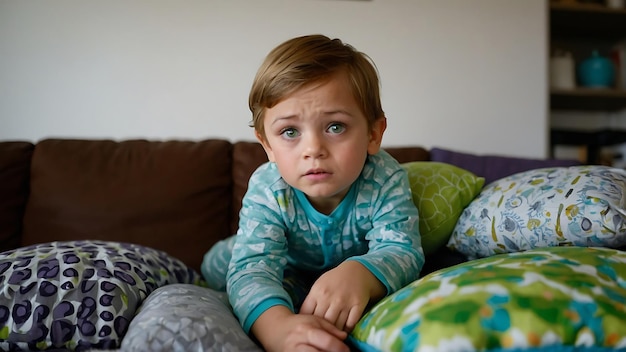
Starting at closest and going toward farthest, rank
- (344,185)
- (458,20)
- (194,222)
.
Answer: (344,185)
(194,222)
(458,20)

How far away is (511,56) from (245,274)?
5.90 feet

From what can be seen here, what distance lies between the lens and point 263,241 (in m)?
0.92

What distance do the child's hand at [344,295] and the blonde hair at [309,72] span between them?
31 centimetres

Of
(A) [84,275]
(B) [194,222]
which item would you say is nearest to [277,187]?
(A) [84,275]

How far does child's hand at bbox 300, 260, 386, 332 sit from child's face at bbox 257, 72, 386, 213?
18cm

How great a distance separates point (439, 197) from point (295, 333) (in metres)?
0.58

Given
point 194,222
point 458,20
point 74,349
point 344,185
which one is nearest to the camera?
point 74,349

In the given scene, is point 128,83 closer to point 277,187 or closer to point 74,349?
point 277,187

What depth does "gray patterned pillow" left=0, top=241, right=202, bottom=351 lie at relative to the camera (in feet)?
2.56

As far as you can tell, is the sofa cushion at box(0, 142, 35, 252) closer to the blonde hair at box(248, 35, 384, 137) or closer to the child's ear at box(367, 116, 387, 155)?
the blonde hair at box(248, 35, 384, 137)

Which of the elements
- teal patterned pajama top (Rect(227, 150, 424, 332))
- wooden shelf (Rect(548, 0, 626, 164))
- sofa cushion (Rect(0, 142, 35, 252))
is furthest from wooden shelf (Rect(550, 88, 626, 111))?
sofa cushion (Rect(0, 142, 35, 252))

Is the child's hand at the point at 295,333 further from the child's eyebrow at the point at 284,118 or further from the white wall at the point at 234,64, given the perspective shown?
the white wall at the point at 234,64

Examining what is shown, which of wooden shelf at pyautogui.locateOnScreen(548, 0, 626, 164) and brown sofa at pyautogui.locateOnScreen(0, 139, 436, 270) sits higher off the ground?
wooden shelf at pyautogui.locateOnScreen(548, 0, 626, 164)

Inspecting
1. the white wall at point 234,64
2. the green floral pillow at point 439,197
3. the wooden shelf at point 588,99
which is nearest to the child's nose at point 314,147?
the green floral pillow at point 439,197
